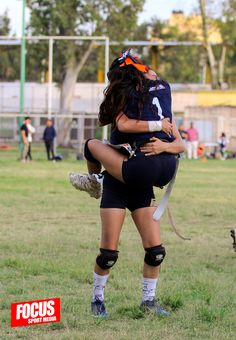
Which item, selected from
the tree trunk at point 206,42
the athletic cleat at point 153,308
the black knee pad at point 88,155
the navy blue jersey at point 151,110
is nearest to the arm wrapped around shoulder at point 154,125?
the navy blue jersey at point 151,110

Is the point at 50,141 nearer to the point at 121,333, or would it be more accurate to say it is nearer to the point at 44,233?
the point at 44,233

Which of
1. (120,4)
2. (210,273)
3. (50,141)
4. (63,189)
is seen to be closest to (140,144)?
(210,273)

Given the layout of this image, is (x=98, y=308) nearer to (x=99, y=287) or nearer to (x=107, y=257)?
(x=99, y=287)

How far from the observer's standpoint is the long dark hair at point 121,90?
7180mm

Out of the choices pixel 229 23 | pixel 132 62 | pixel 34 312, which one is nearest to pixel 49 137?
pixel 229 23

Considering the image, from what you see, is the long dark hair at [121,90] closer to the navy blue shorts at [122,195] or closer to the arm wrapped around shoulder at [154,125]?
the arm wrapped around shoulder at [154,125]

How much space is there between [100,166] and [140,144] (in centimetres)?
52

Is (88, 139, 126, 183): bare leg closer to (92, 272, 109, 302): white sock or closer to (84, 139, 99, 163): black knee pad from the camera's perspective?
(84, 139, 99, 163): black knee pad

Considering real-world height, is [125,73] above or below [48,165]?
above

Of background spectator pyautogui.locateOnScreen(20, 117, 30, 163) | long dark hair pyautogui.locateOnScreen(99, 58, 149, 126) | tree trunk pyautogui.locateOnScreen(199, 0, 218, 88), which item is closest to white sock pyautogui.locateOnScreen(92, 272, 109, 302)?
long dark hair pyautogui.locateOnScreen(99, 58, 149, 126)

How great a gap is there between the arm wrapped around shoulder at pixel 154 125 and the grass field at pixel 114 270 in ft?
5.00

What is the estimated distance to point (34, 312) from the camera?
21.4 ft

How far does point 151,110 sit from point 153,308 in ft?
5.39

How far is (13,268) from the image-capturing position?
10062 millimetres
